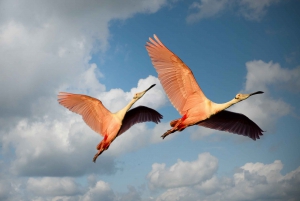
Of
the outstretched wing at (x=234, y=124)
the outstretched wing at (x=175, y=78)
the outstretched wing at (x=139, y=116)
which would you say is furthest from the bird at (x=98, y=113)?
the outstretched wing at (x=234, y=124)

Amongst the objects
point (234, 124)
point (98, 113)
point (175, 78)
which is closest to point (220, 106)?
point (175, 78)

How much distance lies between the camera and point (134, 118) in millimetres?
23125

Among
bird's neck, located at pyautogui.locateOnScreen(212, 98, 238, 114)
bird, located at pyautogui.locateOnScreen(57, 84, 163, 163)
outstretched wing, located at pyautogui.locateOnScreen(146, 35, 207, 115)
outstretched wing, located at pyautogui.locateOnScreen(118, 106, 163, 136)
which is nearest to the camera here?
bird's neck, located at pyautogui.locateOnScreen(212, 98, 238, 114)

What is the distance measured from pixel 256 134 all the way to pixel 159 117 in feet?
16.7

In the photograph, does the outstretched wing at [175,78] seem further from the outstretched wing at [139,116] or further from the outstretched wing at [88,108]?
the outstretched wing at [139,116]

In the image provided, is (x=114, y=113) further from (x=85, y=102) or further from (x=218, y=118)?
(x=218, y=118)

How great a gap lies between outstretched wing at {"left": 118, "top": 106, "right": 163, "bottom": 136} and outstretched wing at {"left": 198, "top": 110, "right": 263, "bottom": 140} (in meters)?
3.86

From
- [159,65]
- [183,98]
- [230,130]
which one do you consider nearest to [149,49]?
[159,65]

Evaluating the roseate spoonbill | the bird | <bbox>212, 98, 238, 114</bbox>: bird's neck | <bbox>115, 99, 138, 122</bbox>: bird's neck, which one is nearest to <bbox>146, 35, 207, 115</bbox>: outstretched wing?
the roseate spoonbill

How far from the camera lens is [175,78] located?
1864 cm

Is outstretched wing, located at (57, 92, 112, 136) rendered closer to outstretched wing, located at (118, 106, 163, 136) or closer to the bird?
the bird

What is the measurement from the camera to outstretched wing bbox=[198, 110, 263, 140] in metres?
20.5

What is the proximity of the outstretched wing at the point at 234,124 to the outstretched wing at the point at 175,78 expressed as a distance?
2.20 m

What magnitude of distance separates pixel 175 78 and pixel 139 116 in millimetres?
5159
